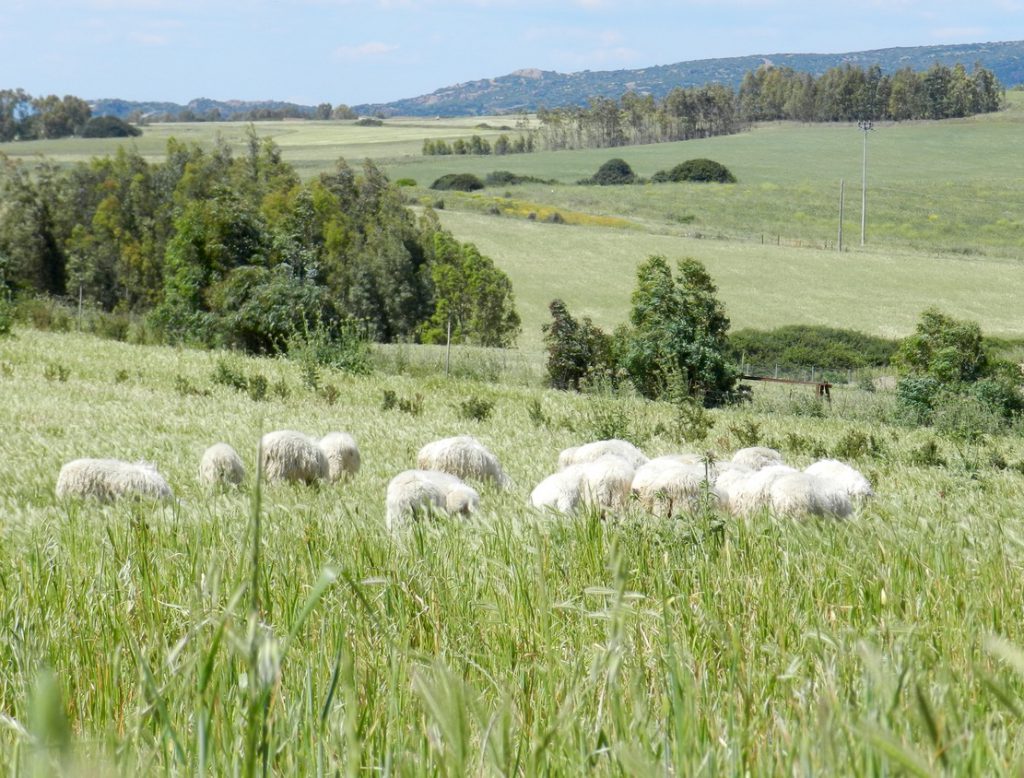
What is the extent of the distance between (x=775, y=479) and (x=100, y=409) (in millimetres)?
10524

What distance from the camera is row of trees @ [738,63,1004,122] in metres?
165

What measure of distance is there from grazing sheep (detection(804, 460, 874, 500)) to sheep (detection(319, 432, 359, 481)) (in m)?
4.04

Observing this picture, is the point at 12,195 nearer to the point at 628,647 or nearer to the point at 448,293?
the point at 448,293

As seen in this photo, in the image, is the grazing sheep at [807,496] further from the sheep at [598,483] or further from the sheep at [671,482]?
the sheep at [598,483]

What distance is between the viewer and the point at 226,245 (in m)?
41.0

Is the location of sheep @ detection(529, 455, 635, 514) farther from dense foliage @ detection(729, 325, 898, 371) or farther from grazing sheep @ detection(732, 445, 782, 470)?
dense foliage @ detection(729, 325, 898, 371)

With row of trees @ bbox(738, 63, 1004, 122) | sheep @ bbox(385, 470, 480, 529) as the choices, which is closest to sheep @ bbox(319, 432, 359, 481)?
sheep @ bbox(385, 470, 480, 529)

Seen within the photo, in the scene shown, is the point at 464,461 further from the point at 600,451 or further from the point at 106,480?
the point at 106,480

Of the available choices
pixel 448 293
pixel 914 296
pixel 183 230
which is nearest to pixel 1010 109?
pixel 914 296

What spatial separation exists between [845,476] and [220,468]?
5152 mm

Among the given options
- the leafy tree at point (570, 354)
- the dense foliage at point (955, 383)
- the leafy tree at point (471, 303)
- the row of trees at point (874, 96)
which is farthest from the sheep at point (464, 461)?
the row of trees at point (874, 96)

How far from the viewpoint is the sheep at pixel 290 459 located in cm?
938

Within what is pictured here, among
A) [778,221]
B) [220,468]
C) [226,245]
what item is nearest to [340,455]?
[220,468]

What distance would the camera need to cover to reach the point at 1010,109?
168 m
